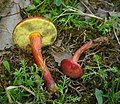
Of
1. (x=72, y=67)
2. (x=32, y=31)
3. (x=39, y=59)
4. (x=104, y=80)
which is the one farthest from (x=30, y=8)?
(x=104, y=80)

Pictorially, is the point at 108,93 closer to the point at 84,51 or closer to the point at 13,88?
the point at 84,51

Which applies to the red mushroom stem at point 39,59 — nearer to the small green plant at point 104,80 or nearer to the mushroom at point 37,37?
the mushroom at point 37,37

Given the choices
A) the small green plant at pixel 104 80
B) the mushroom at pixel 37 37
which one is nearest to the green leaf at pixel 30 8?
the mushroom at pixel 37 37

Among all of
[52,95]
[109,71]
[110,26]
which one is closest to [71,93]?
[52,95]

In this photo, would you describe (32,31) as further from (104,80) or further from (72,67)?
(104,80)

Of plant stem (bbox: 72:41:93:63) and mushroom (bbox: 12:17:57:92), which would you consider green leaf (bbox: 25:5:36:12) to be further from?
plant stem (bbox: 72:41:93:63)

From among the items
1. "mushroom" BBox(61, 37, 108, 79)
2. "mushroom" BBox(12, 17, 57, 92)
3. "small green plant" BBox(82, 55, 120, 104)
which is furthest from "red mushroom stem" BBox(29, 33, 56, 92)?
"small green plant" BBox(82, 55, 120, 104)

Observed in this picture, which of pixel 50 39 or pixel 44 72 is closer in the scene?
pixel 44 72
